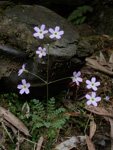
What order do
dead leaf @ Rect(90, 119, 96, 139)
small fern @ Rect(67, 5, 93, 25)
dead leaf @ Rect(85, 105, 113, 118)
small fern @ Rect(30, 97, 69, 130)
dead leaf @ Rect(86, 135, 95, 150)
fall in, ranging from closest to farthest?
dead leaf @ Rect(86, 135, 95, 150)
small fern @ Rect(30, 97, 69, 130)
dead leaf @ Rect(90, 119, 96, 139)
dead leaf @ Rect(85, 105, 113, 118)
small fern @ Rect(67, 5, 93, 25)

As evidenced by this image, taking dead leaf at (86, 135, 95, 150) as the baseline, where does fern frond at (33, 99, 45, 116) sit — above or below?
Answer: above

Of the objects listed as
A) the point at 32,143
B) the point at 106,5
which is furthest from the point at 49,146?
the point at 106,5

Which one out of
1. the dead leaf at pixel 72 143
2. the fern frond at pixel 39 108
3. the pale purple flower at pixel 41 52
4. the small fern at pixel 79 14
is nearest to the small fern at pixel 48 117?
the fern frond at pixel 39 108

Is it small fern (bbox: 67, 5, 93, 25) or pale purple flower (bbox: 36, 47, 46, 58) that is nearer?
pale purple flower (bbox: 36, 47, 46, 58)

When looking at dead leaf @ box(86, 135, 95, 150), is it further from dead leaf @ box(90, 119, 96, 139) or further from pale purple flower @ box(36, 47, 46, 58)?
pale purple flower @ box(36, 47, 46, 58)

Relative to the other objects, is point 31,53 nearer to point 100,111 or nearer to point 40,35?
point 40,35

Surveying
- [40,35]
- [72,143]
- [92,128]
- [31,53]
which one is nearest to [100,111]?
[92,128]

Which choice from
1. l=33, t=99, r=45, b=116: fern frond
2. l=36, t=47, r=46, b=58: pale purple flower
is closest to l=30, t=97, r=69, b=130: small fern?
l=33, t=99, r=45, b=116: fern frond
